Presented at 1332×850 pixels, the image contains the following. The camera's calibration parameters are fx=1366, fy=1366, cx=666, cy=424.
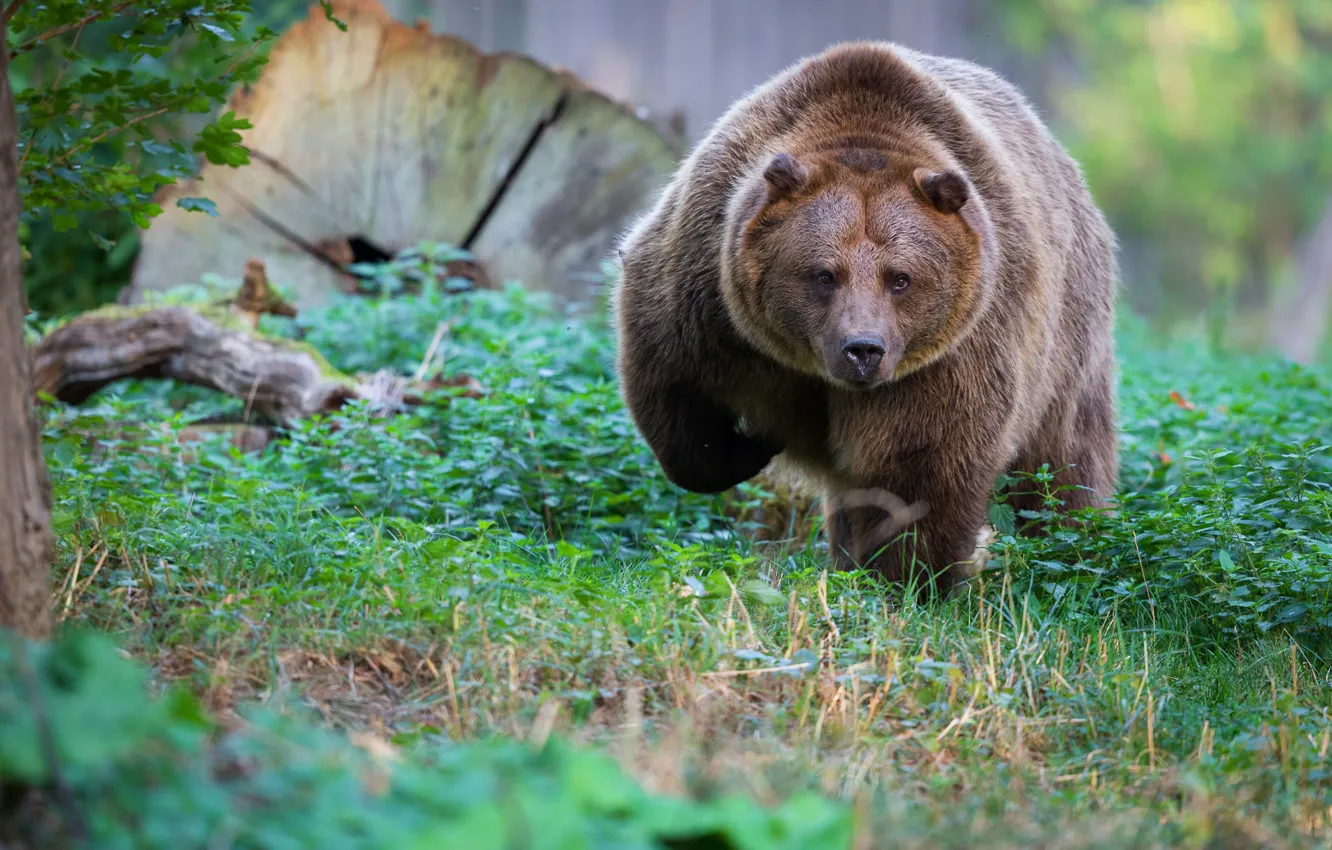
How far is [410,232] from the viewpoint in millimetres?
9391

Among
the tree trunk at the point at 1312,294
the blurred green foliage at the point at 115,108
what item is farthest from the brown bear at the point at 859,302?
the tree trunk at the point at 1312,294

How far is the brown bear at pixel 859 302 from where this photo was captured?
4785mm

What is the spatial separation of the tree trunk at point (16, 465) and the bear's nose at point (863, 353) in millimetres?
2543

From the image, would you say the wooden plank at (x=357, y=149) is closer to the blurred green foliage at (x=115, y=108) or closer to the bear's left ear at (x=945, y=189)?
the blurred green foliage at (x=115, y=108)

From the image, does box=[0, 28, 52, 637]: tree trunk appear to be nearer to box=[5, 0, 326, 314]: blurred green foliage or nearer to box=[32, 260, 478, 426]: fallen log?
box=[5, 0, 326, 314]: blurred green foliage

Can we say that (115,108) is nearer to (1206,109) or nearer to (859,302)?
(859,302)

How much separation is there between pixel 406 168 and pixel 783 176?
5.10 m

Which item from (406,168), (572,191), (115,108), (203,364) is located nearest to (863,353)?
(115,108)

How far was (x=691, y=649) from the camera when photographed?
3787mm

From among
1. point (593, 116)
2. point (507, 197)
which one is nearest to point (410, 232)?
point (507, 197)

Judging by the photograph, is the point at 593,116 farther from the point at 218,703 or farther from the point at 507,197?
the point at 218,703

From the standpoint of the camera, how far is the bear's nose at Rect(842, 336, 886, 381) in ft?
14.9

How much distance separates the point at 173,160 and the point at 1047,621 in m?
3.22

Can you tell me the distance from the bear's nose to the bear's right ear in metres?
0.63
